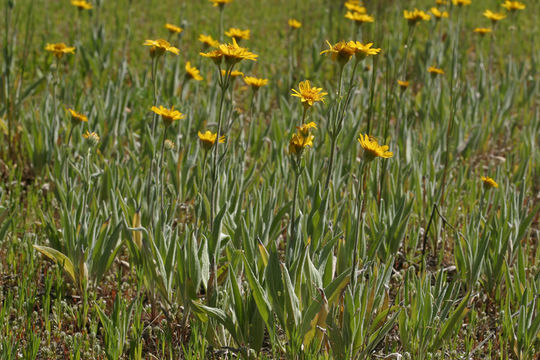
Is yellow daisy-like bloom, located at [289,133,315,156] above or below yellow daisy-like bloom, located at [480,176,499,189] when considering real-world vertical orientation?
above

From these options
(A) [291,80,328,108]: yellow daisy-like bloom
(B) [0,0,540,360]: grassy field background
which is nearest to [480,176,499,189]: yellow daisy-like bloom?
(B) [0,0,540,360]: grassy field background

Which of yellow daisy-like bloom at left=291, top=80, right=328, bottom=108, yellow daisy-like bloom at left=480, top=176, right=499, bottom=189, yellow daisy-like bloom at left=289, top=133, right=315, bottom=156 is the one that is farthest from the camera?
yellow daisy-like bloom at left=480, top=176, right=499, bottom=189

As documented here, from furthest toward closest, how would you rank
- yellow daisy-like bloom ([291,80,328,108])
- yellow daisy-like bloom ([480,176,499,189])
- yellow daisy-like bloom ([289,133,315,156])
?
yellow daisy-like bloom ([480,176,499,189])
yellow daisy-like bloom ([291,80,328,108])
yellow daisy-like bloom ([289,133,315,156])

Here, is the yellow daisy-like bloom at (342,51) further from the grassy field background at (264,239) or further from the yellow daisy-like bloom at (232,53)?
the yellow daisy-like bloom at (232,53)

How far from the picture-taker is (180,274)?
2004 millimetres

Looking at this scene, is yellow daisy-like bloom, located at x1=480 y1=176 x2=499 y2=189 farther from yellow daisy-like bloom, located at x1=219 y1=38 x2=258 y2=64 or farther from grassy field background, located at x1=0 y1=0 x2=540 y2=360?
yellow daisy-like bloom, located at x1=219 y1=38 x2=258 y2=64

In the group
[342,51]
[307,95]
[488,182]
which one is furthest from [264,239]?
[488,182]

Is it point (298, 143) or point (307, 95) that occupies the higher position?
point (307, 95)

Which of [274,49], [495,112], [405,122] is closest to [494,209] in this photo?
[405,122]

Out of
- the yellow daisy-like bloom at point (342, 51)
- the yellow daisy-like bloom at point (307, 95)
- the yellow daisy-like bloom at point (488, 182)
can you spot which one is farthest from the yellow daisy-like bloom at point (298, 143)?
the yellow daisy-like bloom at point (488, 182)

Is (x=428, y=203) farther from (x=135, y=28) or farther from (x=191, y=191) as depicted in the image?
(x=135, y=28)

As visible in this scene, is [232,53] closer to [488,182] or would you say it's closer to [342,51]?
[342,51]

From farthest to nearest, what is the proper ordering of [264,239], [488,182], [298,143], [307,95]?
[488,182], [264,239], [307,95], [298,143]

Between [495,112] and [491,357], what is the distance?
7.19 feet
